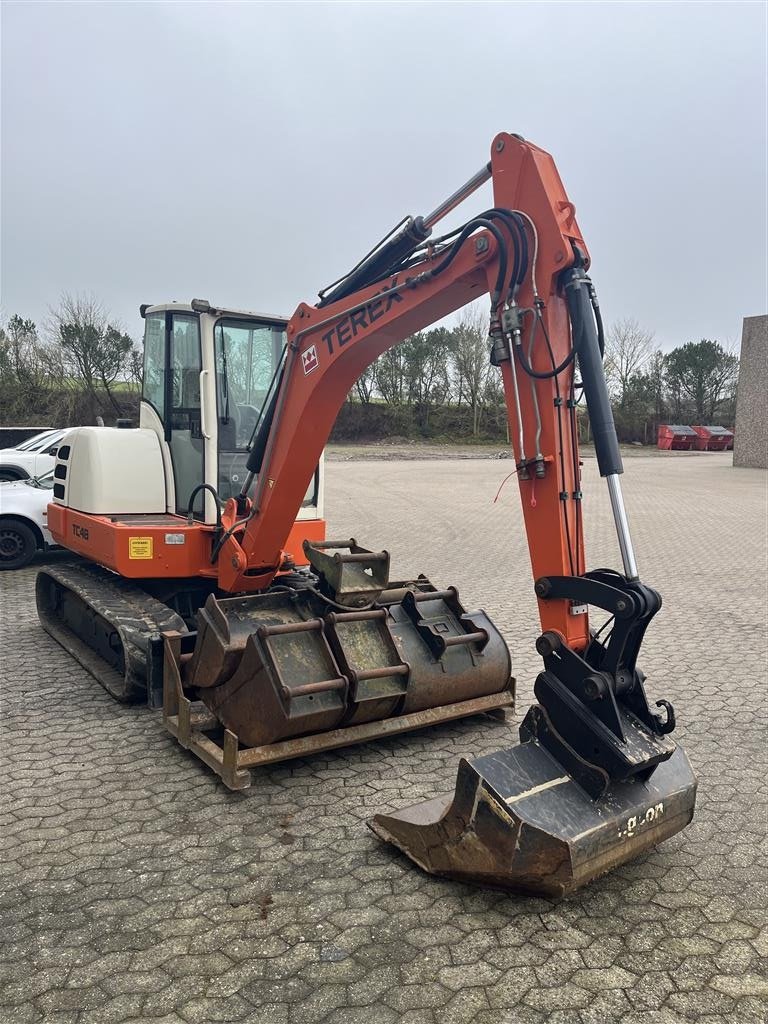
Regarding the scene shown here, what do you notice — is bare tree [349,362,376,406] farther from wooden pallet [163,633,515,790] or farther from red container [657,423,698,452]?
wooden pallet [163,633,515,790]

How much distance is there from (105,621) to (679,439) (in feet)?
155

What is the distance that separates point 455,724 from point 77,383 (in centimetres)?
3371

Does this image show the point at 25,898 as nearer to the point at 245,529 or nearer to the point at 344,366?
the point at 245,529

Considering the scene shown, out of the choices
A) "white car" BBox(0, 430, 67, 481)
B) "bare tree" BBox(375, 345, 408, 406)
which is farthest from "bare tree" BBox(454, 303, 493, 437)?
"white car" BBox(0, 430, 67, 481)

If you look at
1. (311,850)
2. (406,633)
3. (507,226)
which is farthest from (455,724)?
(507,226)

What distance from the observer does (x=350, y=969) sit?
2.70 m

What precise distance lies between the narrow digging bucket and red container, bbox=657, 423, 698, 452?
47532 mm

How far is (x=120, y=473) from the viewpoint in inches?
239

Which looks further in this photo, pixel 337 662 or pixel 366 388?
pixel 366 388

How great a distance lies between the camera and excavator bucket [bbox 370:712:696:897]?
2.91 meters

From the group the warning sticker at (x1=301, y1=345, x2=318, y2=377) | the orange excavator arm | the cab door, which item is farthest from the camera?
the cab door

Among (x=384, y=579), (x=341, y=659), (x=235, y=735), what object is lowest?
(x=235, y=735)

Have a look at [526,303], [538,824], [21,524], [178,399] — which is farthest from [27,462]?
[538,824]

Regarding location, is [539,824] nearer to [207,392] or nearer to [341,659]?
[341,659]
